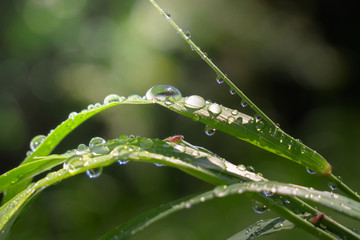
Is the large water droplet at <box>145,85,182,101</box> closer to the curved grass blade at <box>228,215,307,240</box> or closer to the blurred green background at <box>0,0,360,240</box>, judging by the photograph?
the curved grass blade at <box>228,215,307,240</box>

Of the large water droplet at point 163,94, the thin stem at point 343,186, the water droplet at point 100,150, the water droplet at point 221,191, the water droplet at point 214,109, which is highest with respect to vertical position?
the large water droplet at point 163,94

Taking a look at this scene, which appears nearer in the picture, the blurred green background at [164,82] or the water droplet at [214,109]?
the water droplet at [214,109]

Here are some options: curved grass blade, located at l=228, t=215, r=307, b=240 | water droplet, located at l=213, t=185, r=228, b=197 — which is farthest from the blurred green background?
water droplet, located at l=213, t=185, r=228, b=197

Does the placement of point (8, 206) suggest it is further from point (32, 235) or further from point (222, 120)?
point (32, 235)

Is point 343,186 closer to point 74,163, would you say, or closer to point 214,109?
point 214,109

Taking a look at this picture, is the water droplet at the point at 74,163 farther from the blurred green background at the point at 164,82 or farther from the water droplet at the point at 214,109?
the blurred green background at the point at 164,82

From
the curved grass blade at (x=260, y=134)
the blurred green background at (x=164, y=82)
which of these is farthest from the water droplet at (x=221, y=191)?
the blurred green background at (x=164, y=82)
